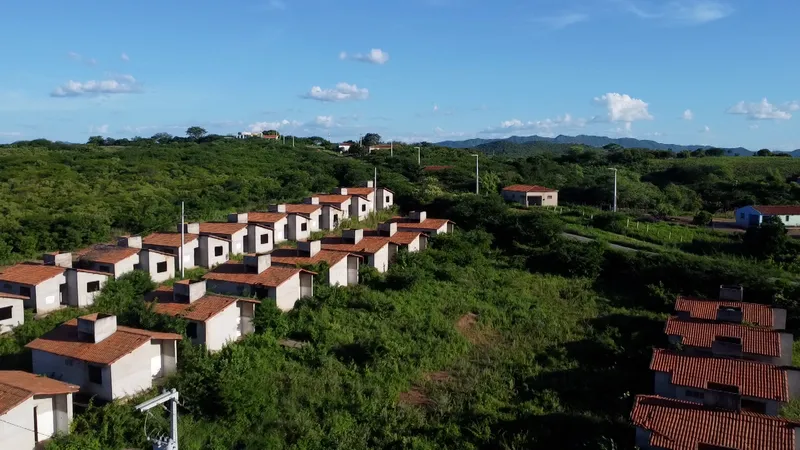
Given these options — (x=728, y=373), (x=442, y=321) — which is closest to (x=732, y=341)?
(x=728, y=373)

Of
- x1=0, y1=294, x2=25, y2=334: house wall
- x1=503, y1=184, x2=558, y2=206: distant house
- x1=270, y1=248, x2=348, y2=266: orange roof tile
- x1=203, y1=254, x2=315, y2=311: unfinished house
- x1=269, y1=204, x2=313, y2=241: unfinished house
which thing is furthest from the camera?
x1=503, y1=184, x2=558, y2=206: distant house

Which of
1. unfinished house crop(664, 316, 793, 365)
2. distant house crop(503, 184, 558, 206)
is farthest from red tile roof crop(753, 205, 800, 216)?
unfinished house crop(664, 316, 793, 365)

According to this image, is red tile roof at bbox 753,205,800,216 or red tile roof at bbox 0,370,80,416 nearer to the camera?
red tile roof at bbox 0,370,80,416

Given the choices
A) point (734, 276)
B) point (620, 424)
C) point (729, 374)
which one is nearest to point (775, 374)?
point (729, 374)

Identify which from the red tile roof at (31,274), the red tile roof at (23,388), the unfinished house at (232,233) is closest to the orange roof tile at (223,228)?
the unfinished house at (232,233)

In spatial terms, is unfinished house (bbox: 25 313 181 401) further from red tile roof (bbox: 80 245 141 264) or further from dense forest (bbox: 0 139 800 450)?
red tile roof (bbox: 80 245 141 264)

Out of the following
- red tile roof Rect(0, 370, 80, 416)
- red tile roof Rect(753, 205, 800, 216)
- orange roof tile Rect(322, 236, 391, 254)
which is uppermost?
red tile roof Rect(753, 205, 800, 216)
